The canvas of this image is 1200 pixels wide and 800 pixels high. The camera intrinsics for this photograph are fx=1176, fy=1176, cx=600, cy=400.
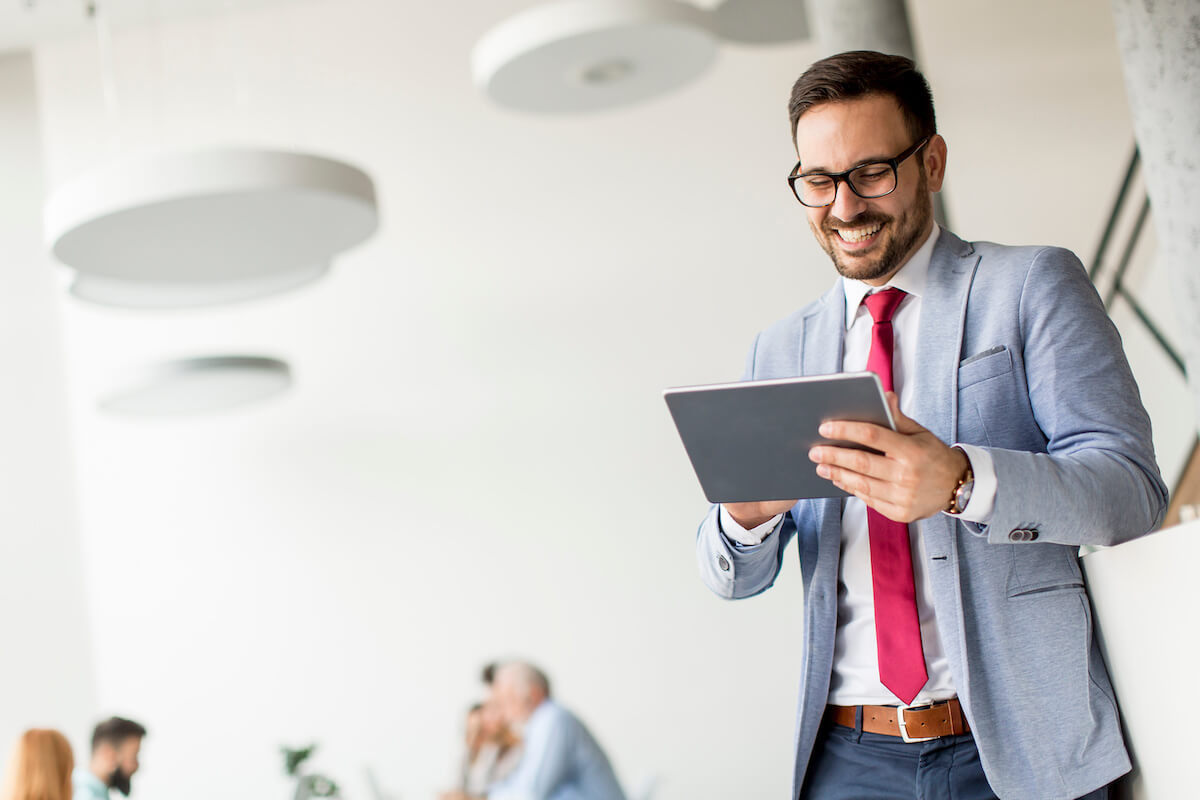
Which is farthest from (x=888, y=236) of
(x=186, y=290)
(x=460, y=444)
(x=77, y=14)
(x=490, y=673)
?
(x=77, y=14)

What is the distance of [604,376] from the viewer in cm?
753

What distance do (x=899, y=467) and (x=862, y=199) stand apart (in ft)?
1.51

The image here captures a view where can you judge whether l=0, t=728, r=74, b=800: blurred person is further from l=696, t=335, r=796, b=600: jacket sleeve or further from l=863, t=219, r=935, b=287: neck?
l=863, t=219, r=935, b=287: neck

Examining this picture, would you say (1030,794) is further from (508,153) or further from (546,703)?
(508,153)

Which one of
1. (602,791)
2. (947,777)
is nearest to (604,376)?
(602,791)

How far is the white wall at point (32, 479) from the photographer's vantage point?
7578mm

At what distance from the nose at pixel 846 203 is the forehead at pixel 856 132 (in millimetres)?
32

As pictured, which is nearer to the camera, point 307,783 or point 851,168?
point 851,168

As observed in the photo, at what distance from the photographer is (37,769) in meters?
4.60

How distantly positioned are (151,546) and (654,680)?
3.44m

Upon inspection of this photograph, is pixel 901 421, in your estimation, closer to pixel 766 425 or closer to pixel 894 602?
pixel 766 425

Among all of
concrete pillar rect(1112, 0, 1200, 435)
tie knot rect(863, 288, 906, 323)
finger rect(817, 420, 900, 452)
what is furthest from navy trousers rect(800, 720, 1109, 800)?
concrete pillar rect(1112, 0, 1200, 435)

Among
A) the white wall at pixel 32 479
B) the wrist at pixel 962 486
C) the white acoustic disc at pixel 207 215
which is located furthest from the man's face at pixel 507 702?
the wrist at pixel 962 486

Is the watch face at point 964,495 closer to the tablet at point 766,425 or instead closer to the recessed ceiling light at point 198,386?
the tablet at point 766,425
